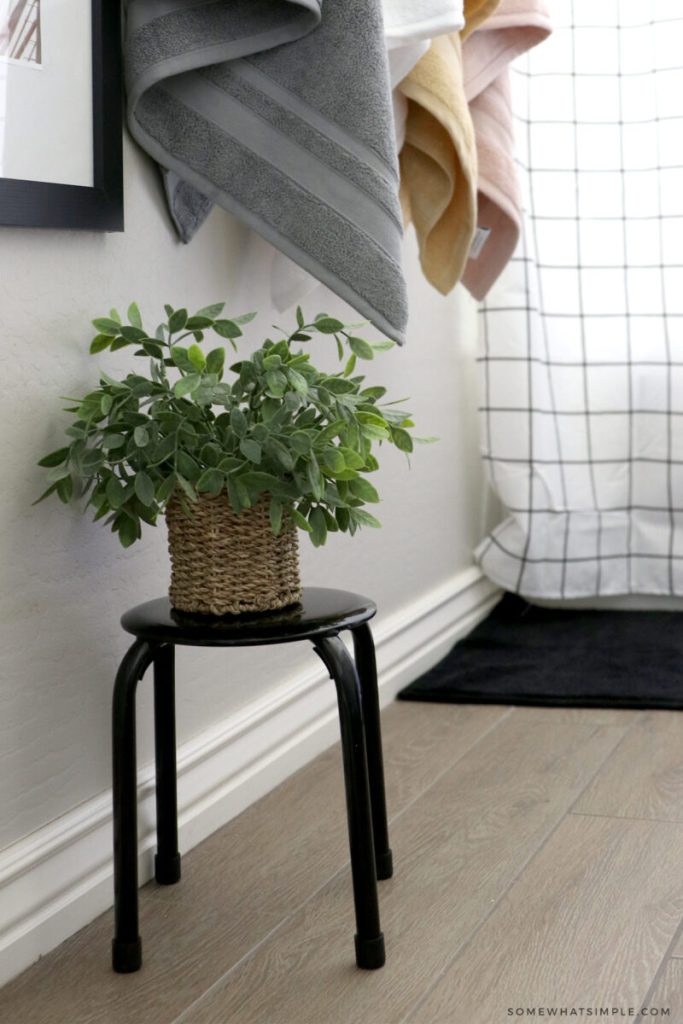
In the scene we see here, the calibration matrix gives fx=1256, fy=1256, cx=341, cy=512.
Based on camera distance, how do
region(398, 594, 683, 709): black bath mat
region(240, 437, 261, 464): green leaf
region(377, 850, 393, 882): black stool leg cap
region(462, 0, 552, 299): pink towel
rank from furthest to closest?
region(398, 594, 683, 709): black bath mat, region(462, 0, 552, 299): pink towel, region(377, 850, 393, 882): black stool leg cap, region(240, 437, 261, 464): green leaf

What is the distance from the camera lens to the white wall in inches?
43.6

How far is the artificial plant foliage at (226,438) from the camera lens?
3.44 feet

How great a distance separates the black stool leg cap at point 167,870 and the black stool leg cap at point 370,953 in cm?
27

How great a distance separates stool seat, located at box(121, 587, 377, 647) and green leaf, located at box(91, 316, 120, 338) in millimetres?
252

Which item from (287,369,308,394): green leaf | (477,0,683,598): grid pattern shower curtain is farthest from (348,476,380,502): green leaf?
(477,0,683,598): grid pattern shower curtain

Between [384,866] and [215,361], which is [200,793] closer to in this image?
[384,866]

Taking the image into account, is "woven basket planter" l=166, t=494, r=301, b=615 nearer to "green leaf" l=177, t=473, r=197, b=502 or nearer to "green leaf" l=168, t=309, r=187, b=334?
"green leaf" l=177, t=473, r=197, b=502

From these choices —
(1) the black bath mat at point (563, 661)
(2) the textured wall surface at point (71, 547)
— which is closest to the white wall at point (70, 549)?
(2) the textured wall surface at point (71, 547)

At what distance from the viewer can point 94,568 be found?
4.01ft

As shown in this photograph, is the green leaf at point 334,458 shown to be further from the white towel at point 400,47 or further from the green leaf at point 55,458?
the white towel at point 400,47

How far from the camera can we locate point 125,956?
3.63ft

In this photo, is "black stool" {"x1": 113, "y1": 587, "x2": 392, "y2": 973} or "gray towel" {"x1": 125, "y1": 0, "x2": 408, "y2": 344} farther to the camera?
"gray towel" {"x1": 125, "y1": 0, "x2": 408, "y2": 344}

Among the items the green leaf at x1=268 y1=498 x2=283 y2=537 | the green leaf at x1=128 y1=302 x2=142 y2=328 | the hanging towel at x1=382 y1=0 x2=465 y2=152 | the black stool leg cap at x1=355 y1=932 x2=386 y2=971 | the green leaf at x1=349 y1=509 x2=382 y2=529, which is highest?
the hanging towel at x1=382 y1=0 x2=465 y2=152

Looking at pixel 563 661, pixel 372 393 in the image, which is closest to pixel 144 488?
pixel 372 393
